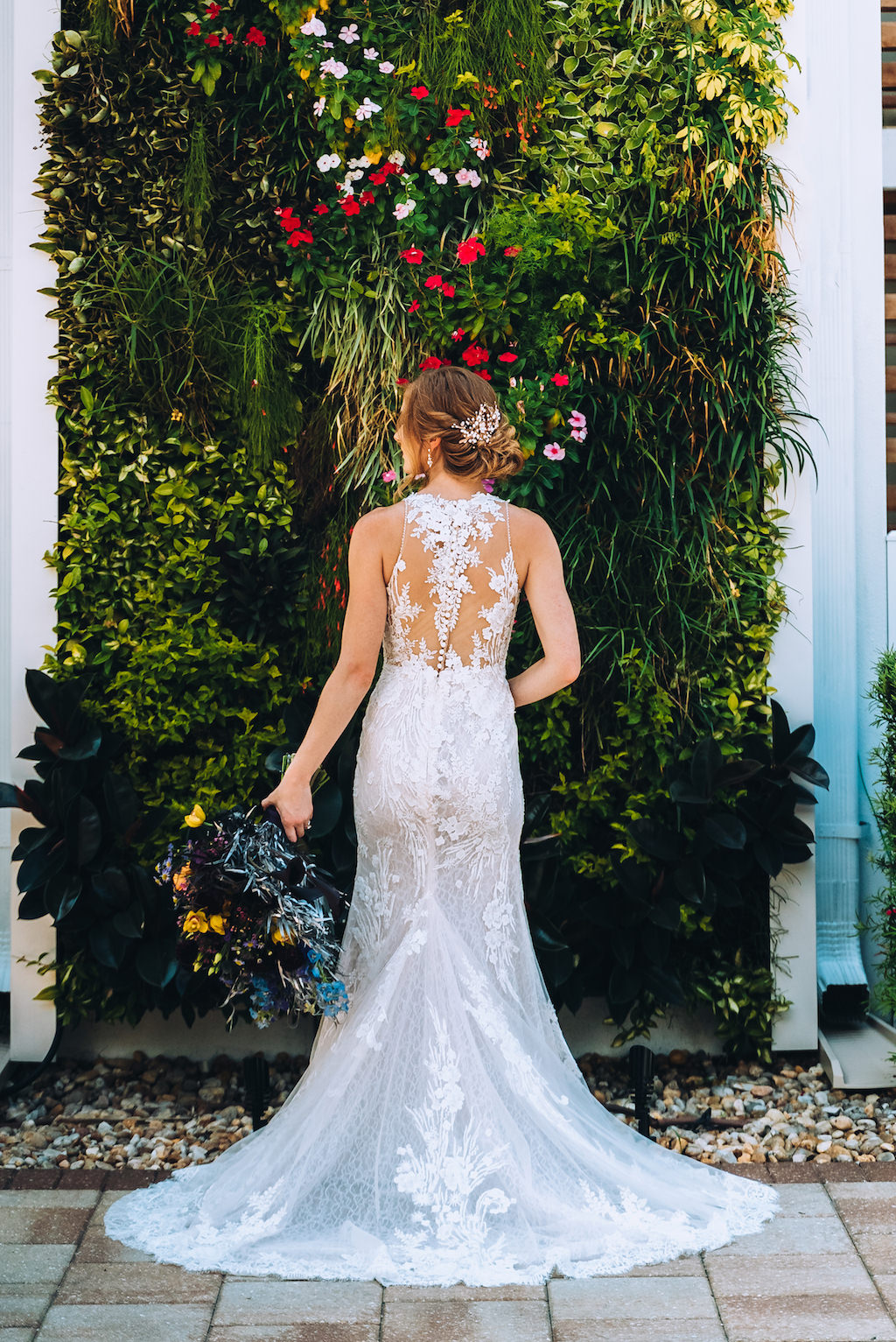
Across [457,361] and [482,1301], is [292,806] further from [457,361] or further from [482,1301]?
[457,361]

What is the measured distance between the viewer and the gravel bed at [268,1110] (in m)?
3.26

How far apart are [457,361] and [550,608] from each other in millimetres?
1146

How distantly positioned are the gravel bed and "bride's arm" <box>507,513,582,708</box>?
1.36 meters

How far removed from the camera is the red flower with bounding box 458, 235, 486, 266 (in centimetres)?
352

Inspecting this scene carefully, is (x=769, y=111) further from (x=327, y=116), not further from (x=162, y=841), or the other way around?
(x=162, y=841)

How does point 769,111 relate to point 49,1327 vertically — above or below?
above

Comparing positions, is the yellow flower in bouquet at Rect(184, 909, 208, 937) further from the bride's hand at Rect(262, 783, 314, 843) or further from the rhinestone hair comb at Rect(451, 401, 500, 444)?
the rhinestone hair comb at Rect(451, 401, 500, 444)

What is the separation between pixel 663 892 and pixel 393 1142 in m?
1.22

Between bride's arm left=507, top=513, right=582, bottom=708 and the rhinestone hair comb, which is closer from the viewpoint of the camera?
the rhinestone hair comb

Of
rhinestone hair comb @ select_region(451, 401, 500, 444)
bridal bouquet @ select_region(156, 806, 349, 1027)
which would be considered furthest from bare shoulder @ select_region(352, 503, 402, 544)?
bridal bouquet @ select_region(156, 806, 349, 1027)

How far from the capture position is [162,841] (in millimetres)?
3662

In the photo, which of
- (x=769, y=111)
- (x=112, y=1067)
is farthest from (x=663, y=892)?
(x=769, y=111)

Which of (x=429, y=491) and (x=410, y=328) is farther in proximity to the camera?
(x=410, y=328)

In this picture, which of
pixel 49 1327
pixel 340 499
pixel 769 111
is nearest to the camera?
pixel 49 1327
